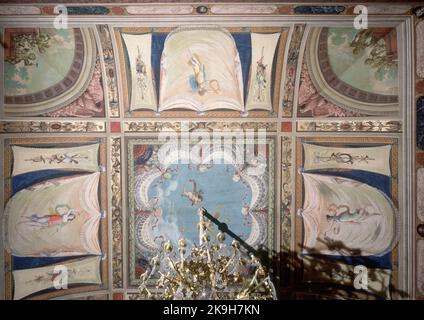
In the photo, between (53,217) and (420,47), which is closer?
(420,47)

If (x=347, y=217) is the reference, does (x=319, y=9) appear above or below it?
above

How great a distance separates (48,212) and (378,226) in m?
7.30

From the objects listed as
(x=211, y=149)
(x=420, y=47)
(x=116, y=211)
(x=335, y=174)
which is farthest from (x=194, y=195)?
(x=420, y=47)

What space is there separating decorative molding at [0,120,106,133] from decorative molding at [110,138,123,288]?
0.51 m

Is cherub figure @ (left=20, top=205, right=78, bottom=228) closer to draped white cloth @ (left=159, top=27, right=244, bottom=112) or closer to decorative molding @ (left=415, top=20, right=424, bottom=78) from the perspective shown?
draped white cloth @ (left=159, top=27, right=244, bottom=112)

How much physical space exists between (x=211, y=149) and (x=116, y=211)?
8.40 feet

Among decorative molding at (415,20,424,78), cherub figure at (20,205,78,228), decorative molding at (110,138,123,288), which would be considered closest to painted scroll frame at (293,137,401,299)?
decorative molding at (415,20,424,78)

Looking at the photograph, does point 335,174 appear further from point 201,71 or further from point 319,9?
point 201,71

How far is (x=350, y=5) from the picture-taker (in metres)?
7.52

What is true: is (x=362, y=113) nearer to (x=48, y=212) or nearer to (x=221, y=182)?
(x=221, y=182)

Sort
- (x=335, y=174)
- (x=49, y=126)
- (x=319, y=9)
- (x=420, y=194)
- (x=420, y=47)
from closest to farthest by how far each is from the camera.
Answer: (x=319, y=9)
(x=420, y=47)
(x=420, y=194)
(x=49, y=126)
(x=335, y=174)

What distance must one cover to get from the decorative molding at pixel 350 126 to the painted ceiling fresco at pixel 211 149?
2 cm

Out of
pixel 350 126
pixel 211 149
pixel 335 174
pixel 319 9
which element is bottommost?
pixel 335 174

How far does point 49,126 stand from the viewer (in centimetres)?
884
